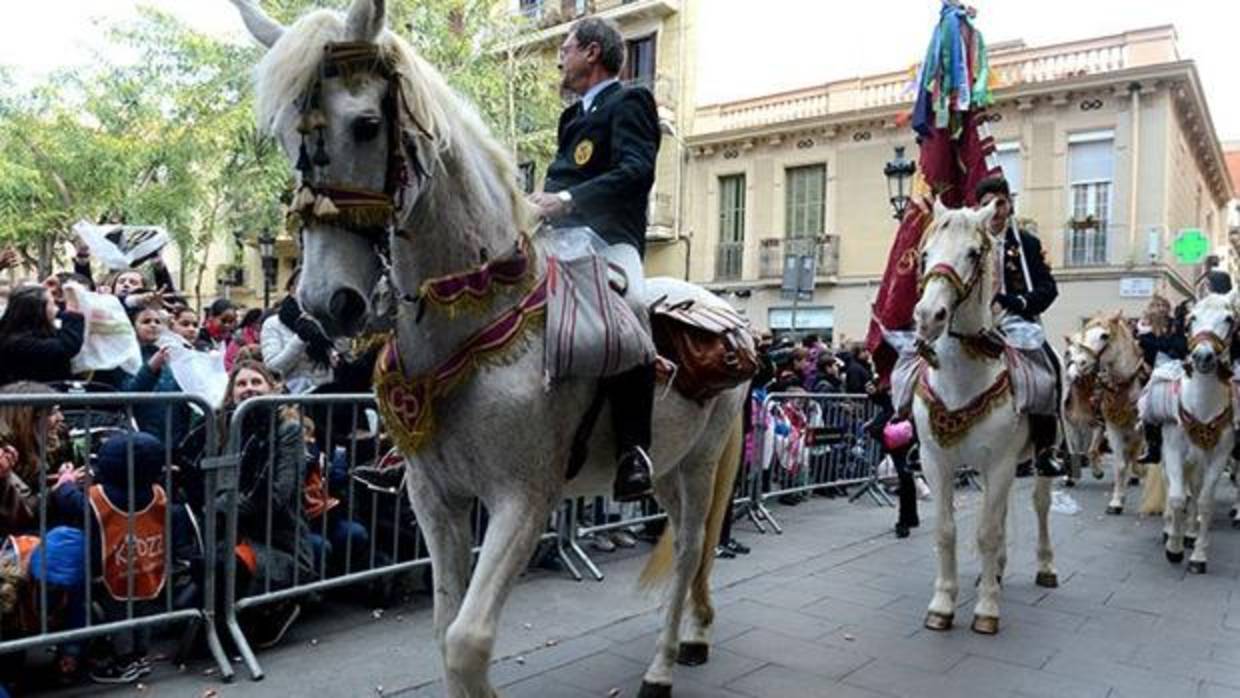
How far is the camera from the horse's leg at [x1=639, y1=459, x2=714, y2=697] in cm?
409

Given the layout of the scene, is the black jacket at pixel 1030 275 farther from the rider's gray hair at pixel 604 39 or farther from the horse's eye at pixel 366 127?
the horse's eye at pixel 366 127

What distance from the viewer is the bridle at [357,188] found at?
7.55 feet

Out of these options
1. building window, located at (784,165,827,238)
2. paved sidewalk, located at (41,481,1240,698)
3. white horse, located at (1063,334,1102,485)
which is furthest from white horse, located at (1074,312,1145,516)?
building window, located at (784,165,827,238)

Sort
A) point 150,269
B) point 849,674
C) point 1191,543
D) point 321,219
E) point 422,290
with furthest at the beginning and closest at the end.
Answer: point 150,269
point 1191,543
point 849,674
point 422,290
point 321,219

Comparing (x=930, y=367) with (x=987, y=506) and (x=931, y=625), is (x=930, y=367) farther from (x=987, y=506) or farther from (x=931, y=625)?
(x=931, y=625)

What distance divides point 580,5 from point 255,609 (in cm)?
2741

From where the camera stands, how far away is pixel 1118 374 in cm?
1088

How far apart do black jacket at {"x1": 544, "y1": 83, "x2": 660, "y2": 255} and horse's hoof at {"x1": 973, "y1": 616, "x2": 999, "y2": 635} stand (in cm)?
335

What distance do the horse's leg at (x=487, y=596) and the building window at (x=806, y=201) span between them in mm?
23775

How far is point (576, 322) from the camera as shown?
2.88 metres

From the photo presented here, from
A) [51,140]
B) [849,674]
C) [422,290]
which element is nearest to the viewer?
[422,290]

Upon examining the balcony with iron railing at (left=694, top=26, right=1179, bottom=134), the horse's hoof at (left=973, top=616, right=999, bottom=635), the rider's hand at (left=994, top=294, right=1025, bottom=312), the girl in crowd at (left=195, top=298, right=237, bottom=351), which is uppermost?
the balcony with iron railing at (left=694, top=26, right=1179, bottom=134)

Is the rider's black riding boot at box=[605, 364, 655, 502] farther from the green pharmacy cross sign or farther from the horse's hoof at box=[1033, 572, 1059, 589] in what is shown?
the green pharmacy cross sign

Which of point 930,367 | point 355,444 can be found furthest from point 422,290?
point 930,367
